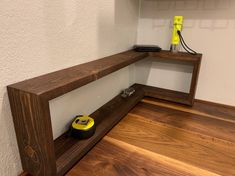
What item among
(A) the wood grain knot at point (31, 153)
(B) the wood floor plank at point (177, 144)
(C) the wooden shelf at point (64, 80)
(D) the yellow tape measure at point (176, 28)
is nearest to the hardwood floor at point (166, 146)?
(B) the wood floor plank at point (177, 144)

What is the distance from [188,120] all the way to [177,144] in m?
0.27

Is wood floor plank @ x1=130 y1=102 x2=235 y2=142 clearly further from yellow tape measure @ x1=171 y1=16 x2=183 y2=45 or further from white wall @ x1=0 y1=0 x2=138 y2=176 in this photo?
yellow tape measure @ x1=171 y1=16 x2=183 y2=45

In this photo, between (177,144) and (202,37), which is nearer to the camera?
(177,144)

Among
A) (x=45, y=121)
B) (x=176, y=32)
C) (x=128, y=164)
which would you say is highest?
(x=176, y=32)

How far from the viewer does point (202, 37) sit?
1231mm

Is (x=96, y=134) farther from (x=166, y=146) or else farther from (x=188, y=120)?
(x=188, y=120)

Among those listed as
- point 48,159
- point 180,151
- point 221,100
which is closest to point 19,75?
point 48,159

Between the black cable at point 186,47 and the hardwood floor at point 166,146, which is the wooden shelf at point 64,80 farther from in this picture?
the black cable at point 186,47

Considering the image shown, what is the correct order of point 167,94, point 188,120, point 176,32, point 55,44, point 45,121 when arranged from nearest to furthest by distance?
point 45,121 < point 55,44 < point 188,120 < point 176,32 < point 167,94

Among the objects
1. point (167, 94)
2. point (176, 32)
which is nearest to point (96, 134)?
point (167, 94)

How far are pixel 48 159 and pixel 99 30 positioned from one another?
2.20 feet

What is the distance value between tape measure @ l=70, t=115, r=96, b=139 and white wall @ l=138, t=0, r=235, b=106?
0.81 m

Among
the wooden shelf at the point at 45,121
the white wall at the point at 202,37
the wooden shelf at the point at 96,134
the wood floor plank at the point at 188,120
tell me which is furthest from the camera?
the white wall at the point at 202,37

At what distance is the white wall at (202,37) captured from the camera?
1.16 m
